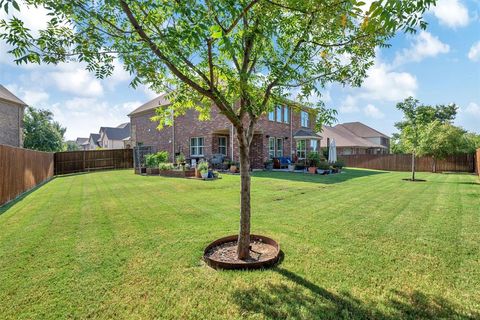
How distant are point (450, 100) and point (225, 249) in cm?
5292

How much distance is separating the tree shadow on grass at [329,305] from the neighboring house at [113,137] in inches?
1787

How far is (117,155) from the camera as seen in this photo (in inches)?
1008

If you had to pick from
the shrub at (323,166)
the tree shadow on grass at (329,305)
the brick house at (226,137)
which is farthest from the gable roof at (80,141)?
the tree shadow on grass at (329,305)

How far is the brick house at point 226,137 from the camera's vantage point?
1925cm

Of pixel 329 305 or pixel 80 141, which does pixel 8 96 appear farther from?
pixel 80 141

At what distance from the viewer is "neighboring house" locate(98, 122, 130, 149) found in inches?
1762

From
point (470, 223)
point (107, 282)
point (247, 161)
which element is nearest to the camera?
point (107, 282)

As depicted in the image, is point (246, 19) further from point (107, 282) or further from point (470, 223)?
point (470, 223)

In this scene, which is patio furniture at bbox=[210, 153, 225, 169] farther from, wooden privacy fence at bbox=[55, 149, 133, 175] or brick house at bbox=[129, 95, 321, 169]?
wooden privacy fence at bbox=[55, 149, 133, 175]

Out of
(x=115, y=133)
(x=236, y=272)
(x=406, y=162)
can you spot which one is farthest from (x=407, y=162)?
(x=115, y=133)

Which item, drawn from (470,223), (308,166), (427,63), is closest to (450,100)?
(308,166)

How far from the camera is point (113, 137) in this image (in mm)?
45281

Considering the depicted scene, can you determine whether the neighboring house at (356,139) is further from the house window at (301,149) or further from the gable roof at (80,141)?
the gable roof at (80,141)

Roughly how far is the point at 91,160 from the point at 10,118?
8677mm
